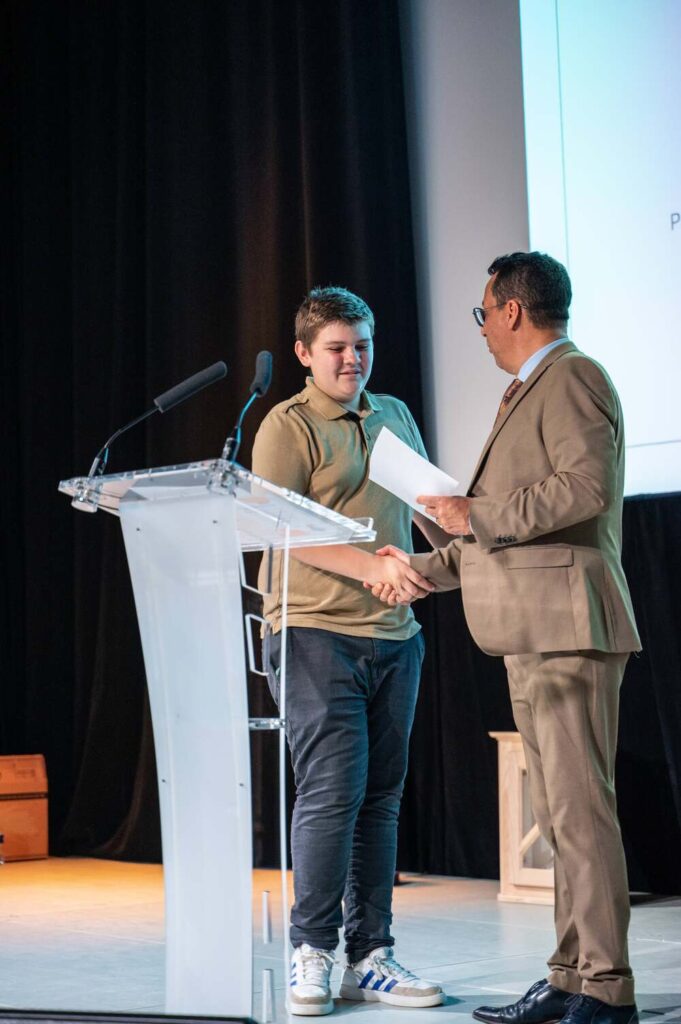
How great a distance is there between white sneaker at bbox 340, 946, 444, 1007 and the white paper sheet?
0.95 metres

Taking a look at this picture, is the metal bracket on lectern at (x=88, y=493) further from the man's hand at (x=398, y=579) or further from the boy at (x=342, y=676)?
the man's hand at (x=398, y=579)

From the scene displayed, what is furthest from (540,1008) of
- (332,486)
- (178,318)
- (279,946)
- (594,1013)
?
(178,318)

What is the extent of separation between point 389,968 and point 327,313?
1345mm

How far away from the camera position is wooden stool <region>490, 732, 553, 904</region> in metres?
4.09

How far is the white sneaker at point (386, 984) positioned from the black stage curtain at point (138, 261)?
258cm

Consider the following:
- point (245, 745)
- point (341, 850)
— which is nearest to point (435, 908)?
point (341, 850)

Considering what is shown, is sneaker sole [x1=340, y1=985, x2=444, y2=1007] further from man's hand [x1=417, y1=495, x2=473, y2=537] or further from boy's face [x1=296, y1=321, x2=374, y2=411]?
boy's face [x1=296, y1=321, x2=374, y2=411]

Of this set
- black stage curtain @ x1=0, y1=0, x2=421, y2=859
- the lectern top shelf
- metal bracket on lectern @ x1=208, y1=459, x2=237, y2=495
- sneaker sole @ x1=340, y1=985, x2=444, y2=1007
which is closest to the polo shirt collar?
the lectern top shelf

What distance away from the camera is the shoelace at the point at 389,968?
259cm

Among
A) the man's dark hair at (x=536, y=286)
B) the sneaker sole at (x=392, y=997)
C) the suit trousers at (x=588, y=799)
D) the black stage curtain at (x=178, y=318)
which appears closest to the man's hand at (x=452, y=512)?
the suit trousers at (x=588, y=799)

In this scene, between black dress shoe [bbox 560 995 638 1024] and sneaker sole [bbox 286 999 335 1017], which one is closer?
black dress shoe [bbox 560 995 638 1024]

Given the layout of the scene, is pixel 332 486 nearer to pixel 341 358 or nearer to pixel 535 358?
pixel 341 358

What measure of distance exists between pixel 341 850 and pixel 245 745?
0.76m

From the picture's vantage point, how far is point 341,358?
272 cm
